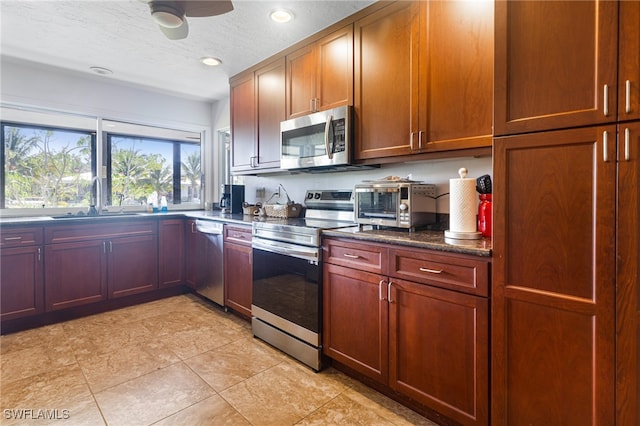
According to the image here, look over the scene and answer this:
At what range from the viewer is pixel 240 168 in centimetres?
341

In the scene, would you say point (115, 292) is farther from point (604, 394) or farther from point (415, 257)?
point (604, 394)

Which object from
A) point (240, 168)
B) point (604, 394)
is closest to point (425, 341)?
point (604, 394)

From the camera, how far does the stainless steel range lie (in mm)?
2137

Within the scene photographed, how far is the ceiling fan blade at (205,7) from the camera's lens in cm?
177

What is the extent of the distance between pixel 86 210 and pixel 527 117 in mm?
4147

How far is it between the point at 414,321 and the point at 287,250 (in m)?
1.01

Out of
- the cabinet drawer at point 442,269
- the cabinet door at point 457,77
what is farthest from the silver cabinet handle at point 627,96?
the cabinet drawer at point 442,269

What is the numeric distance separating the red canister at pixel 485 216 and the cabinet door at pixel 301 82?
1.45 meters

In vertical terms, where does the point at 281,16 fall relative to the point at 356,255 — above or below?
above

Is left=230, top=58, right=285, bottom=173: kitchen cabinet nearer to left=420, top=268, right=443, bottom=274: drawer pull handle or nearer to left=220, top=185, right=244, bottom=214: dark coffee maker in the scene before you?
left=220, top=185, right=244, bottom=214: dark coffee maker

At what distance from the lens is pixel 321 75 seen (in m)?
2.49

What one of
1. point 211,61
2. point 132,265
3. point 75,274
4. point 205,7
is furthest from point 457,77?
point 75,274

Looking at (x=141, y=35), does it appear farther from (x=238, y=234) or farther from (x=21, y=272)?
(x=21, y=272)

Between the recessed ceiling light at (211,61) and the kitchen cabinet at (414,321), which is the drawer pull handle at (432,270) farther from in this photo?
the recessed ceiling light at (211,61)
